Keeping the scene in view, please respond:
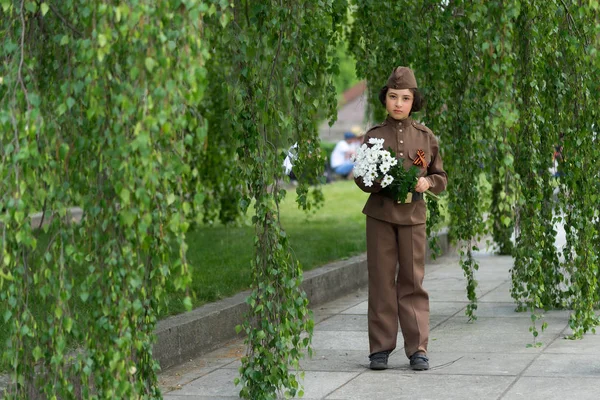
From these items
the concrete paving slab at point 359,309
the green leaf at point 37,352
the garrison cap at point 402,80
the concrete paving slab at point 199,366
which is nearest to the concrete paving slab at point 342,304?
the concrete paving slab at point 359,309

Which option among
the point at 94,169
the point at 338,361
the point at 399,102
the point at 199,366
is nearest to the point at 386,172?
the point at 399,102

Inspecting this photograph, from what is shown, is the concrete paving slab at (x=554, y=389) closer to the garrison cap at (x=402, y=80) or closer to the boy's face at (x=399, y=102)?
the boy's face at (x=399, y=102)

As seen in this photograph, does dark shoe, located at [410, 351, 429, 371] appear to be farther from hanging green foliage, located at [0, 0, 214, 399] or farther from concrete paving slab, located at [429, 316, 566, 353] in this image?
hanging green foliage, located at [0, 0, 214, 399]

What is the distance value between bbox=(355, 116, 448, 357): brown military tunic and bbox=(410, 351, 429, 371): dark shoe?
3cm

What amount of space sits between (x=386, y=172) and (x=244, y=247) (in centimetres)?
587

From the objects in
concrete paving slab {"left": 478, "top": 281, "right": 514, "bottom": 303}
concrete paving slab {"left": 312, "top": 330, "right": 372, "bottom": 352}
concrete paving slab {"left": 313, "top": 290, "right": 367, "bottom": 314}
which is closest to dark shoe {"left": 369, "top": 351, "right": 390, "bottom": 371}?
concrete paving slab {"left": 312, "top": 330, "right": 372, "bottom": 352}

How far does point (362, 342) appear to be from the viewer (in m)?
7.81

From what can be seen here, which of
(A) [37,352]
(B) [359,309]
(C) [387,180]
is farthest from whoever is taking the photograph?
(B) [359,309]

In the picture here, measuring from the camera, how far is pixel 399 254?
6.73 meters

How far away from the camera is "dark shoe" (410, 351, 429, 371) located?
22.0 ft

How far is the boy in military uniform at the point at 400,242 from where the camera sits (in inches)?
264

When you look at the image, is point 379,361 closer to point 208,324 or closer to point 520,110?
point 208,324

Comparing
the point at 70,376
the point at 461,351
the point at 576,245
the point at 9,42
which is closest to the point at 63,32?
the point at 9,42

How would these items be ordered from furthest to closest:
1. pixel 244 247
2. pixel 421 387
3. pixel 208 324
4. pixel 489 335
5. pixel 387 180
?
pixel 244 247 → pixel 489 335 → pixel 208 324 → pixel 387 180 → pixel 421 387
